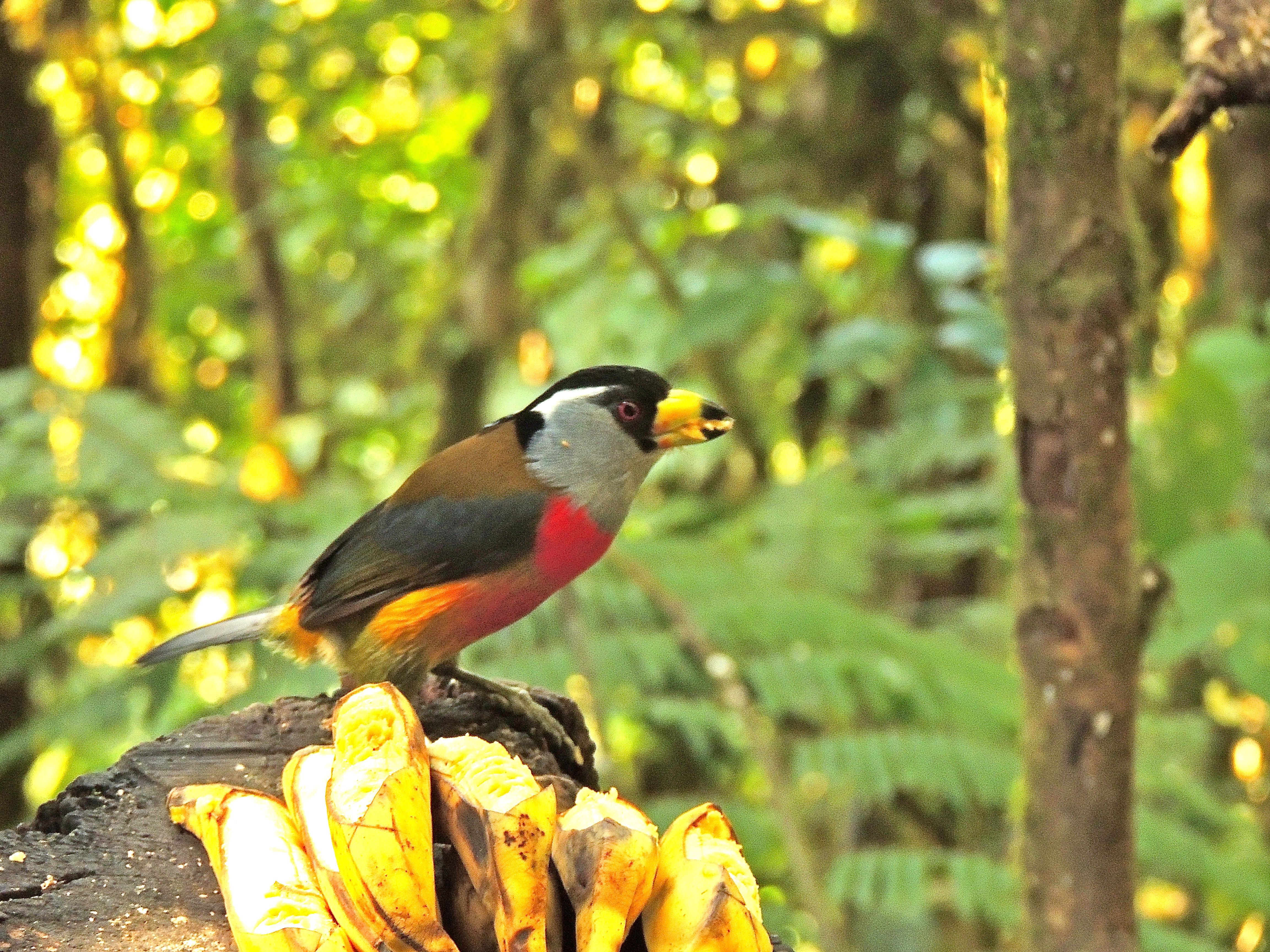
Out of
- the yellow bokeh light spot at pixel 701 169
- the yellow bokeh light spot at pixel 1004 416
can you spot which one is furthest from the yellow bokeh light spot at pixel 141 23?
the yellow bokeh light spot at pixel 1004 416

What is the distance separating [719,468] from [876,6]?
1.83m

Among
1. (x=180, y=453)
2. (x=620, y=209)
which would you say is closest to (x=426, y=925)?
(x=180, y=453)

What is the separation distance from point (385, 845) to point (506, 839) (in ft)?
0.38

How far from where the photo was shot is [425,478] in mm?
2348

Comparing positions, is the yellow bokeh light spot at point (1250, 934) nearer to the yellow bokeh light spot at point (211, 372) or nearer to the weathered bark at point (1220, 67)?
the weathered bark at point (1220, 67)

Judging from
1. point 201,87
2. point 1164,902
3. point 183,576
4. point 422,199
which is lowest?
point 1164,902

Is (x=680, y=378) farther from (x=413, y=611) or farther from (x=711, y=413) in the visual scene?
(x=413, y=611)

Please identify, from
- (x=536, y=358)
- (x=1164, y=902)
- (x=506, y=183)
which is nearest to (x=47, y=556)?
(x=506, y=183)

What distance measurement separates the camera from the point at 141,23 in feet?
18.5

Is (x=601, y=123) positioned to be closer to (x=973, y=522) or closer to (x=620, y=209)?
(x=620, y=209)

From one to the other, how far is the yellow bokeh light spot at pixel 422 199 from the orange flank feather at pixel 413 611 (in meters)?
3.68

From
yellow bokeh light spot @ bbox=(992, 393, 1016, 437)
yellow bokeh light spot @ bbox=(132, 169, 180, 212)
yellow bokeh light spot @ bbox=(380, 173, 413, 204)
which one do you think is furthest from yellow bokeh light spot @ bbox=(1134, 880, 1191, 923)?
yellow bokeh light spot @ bbox=(132, 169, 180, 212)

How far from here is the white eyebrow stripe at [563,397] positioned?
2.27 metres

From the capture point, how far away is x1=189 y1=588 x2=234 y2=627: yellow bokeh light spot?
3762mm
